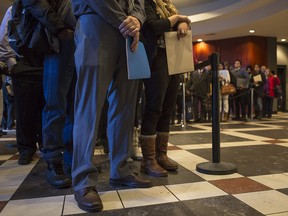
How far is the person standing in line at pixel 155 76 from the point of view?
5.31 ft

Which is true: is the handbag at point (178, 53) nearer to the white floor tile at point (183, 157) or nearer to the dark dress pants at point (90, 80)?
the dark dress pants at point (90, 80)

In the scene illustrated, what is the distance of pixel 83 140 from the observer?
1.28 m

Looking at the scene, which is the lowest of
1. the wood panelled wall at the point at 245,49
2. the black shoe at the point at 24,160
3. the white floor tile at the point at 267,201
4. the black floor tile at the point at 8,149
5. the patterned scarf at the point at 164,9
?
the white floor tile at the point at 267,201

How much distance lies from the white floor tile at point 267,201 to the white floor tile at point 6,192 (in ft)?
3.54

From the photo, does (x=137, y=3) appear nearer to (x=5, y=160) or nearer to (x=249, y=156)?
(x=249, y=156)

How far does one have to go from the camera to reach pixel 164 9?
68.5 inches

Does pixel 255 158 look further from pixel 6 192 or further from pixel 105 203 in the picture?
pixel 6 192

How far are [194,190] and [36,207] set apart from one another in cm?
74

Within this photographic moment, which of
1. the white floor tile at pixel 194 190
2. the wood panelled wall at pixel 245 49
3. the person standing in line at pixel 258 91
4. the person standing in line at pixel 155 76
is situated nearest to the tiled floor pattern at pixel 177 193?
the white floor tile at pixel 194 190

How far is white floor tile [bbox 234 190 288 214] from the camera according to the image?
3.87 ft

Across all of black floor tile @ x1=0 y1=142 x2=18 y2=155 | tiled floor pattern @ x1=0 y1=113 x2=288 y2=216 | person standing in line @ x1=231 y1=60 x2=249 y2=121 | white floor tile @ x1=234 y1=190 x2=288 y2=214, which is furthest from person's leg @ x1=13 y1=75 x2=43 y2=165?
person standing in line @ x1=231 y1=60 x2=249 y2=121

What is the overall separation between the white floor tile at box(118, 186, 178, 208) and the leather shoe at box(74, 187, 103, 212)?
12 centimetres

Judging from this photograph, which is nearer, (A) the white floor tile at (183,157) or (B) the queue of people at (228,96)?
(A) the white floor tile at (183,157)

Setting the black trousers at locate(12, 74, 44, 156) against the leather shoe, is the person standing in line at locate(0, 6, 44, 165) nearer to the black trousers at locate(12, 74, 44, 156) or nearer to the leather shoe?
the black trousers at locate(12, 74, 44, 156)
